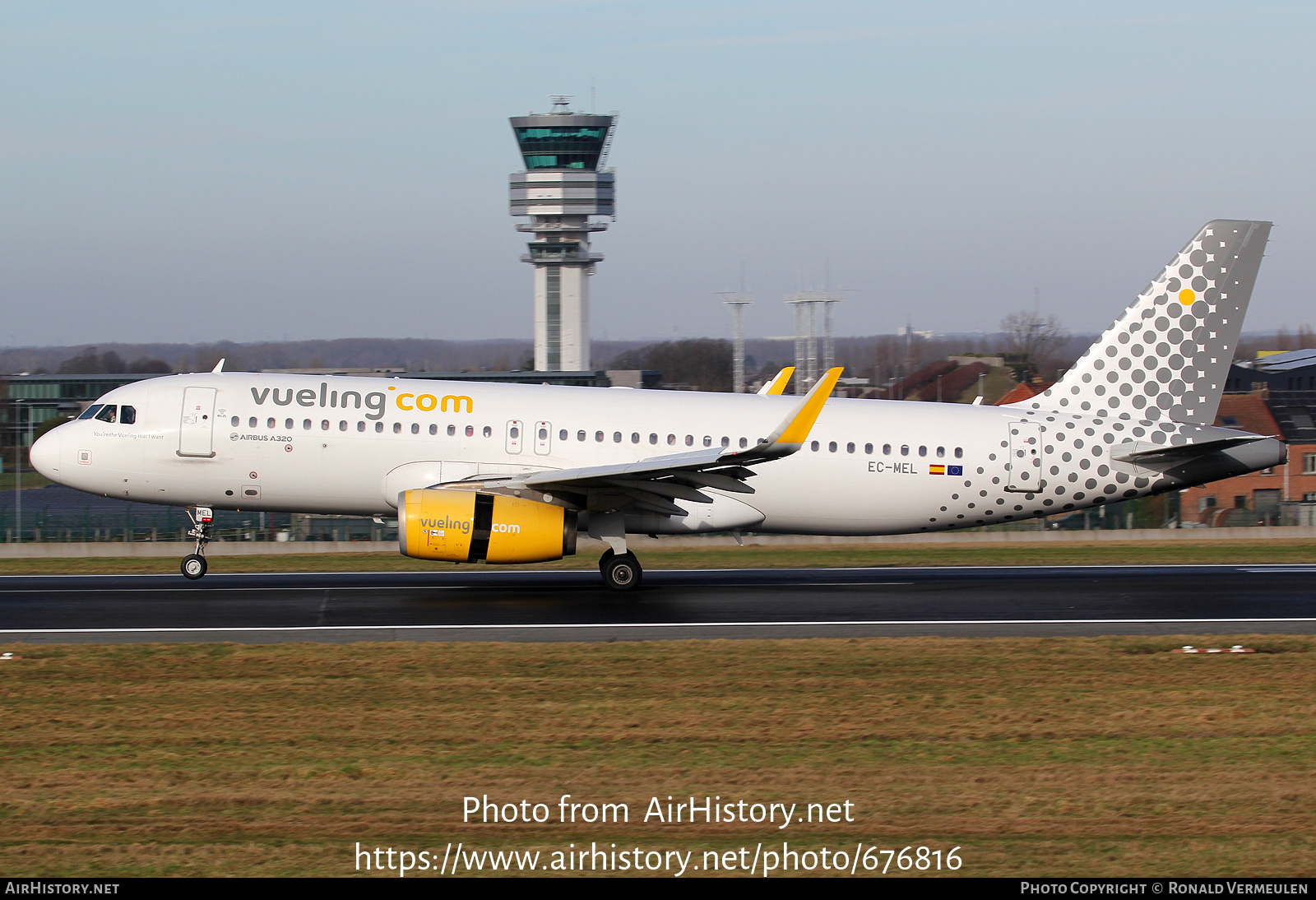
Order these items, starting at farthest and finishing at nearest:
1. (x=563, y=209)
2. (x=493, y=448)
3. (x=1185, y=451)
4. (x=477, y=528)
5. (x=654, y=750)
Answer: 1. (x=563, y=209)
2. (x=1185, y=451)
3. (x=493, y=448)
4. (x=477, y=528)
5. (x=654, y=750)

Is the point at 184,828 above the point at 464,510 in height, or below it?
below

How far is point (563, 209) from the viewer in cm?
10812

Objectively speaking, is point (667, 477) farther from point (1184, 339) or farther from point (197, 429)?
point (1184, 339)

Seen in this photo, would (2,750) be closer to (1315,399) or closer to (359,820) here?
(359,820)

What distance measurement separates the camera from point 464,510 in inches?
721

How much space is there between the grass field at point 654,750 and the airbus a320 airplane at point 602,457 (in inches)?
197

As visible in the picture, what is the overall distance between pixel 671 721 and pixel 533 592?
9271mm

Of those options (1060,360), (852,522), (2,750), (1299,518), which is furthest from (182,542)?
(1060,360)

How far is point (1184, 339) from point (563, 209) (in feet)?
295

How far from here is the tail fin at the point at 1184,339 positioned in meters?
22.4

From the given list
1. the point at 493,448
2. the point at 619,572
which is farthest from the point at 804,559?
the point at 493,448

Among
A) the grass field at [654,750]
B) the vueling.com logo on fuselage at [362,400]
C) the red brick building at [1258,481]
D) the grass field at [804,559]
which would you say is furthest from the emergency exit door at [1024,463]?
the red brick building at [1258,481]

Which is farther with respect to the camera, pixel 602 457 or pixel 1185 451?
pixel 1185 451

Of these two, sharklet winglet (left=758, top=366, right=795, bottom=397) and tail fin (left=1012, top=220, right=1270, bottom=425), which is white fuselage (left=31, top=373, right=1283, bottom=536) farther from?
sharklet winglet (left=758, top=366, right=795, bottom=397)
